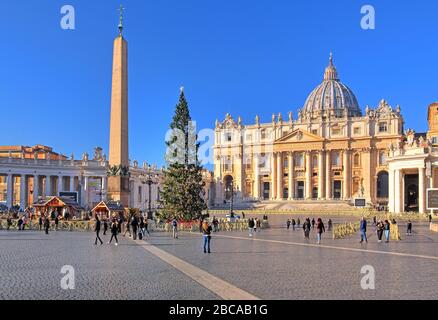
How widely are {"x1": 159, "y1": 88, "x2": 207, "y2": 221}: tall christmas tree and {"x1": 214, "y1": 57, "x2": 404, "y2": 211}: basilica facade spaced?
177ft

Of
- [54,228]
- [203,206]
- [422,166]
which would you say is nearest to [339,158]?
[422,166]

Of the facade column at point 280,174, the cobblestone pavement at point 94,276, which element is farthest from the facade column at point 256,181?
the cobblestone pavement at point 94,276

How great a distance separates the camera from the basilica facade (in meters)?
95.6

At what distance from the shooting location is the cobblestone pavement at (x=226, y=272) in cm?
1076

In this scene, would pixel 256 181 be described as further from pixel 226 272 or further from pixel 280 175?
pixel 226 272

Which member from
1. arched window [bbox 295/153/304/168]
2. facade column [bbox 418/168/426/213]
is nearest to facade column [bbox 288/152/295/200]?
arched window [bbox 295/153/304/168]

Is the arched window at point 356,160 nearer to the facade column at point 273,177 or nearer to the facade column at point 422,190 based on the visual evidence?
the facade column at point 273,177

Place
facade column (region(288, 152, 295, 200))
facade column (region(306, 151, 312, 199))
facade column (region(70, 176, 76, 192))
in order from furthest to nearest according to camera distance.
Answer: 1. facade column (region(288, 152, 295, 200))
2. facade column (region(306, 151, 312, 199))
3. facade column (region(70, 176, 76, 192))

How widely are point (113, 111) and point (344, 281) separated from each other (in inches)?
924

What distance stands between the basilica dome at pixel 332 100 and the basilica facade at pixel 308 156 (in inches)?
106

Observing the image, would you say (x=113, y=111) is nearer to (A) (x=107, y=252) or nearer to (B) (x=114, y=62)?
(B) (x=114, y=62)

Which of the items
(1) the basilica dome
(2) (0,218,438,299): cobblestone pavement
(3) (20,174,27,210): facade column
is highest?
(1) the basilica dome

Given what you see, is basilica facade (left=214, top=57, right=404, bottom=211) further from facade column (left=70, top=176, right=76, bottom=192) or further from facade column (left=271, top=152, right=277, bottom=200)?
facade column (left=70, top=176, right=76, bottom=192)

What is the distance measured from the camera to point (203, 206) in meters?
39.3
